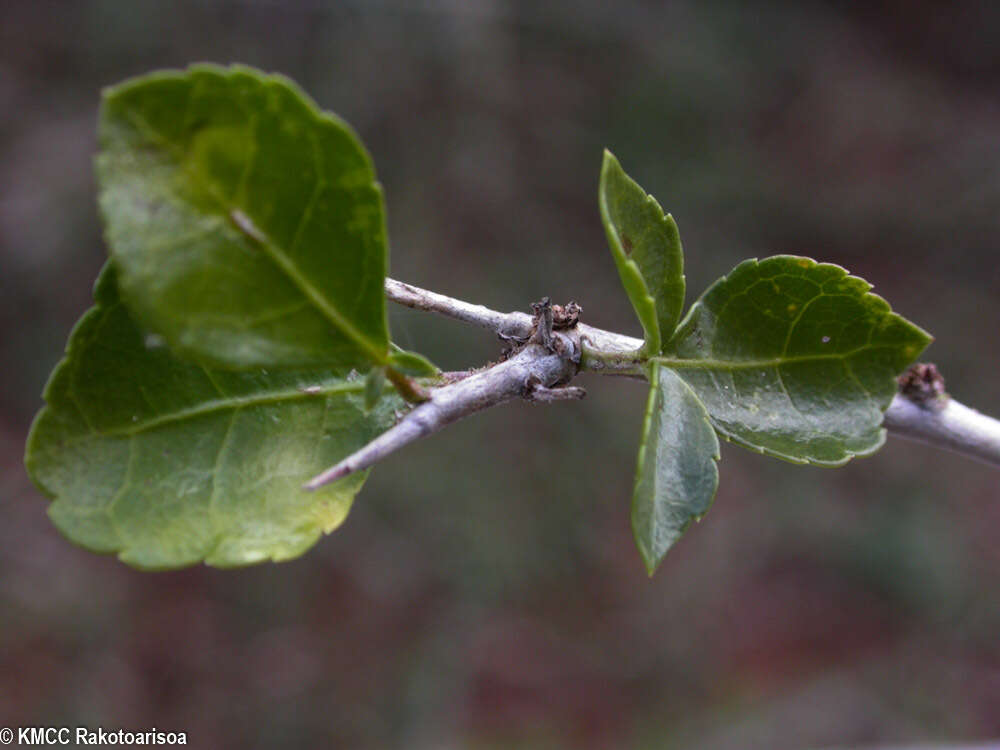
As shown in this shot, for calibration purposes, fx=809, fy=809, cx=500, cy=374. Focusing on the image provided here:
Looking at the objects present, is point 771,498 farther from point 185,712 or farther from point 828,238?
point 185,712

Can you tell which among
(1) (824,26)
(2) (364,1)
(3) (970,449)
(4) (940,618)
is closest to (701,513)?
(3) (970,449)

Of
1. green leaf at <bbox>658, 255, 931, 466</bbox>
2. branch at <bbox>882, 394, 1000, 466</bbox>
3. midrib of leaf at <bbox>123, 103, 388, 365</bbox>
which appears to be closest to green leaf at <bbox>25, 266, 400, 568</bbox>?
midrib of leaf at <bbox>123, 103, 388, 365</bbox>

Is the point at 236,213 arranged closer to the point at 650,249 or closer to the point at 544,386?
the point at 544,386

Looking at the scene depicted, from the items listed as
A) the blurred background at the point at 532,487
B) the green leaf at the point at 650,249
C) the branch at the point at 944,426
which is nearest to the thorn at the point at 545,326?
the green leaf at the point at 650,249

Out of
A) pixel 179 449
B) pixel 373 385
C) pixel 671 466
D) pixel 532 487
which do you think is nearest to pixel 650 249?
pixel 671 466

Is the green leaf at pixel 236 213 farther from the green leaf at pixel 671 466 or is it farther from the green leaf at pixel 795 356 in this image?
the green leaf at pixel 795 356
